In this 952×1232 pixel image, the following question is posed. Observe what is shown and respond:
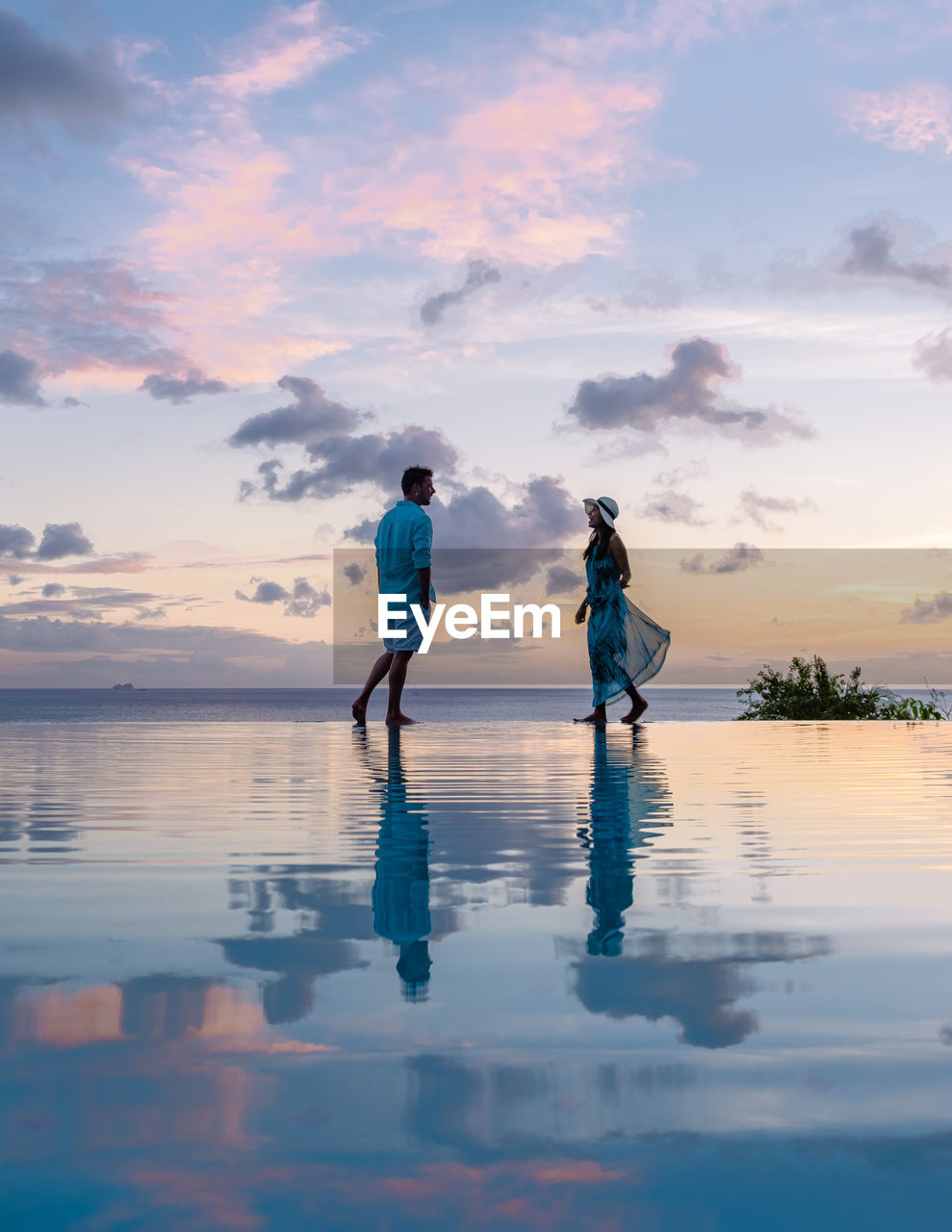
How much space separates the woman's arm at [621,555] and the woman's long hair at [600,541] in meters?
0.10

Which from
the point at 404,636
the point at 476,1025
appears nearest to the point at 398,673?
the point at 404,636

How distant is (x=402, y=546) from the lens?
11758 millimetres

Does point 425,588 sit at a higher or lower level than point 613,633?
higher

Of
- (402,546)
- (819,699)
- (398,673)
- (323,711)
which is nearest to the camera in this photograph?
(398,673)

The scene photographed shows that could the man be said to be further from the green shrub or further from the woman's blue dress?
the green shrub

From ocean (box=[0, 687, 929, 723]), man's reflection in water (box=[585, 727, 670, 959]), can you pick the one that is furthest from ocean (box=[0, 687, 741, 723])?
man's reflection in water (box=[585, 727, 670, 959])

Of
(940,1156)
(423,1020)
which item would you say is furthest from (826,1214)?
(423,1020)

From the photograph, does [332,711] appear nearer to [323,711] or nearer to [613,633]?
[323,711]

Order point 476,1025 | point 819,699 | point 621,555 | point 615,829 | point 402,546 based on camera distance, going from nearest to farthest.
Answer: point 476,1025, point 615,829, point 402,546, point 621,555, point 819,699

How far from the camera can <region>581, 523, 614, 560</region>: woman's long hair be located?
12.6 metres

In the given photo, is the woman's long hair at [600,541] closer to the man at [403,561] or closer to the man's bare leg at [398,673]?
the man at [403,561]

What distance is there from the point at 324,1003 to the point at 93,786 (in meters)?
A: 4.45

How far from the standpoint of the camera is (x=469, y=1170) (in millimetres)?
1275

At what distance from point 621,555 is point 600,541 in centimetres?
40
